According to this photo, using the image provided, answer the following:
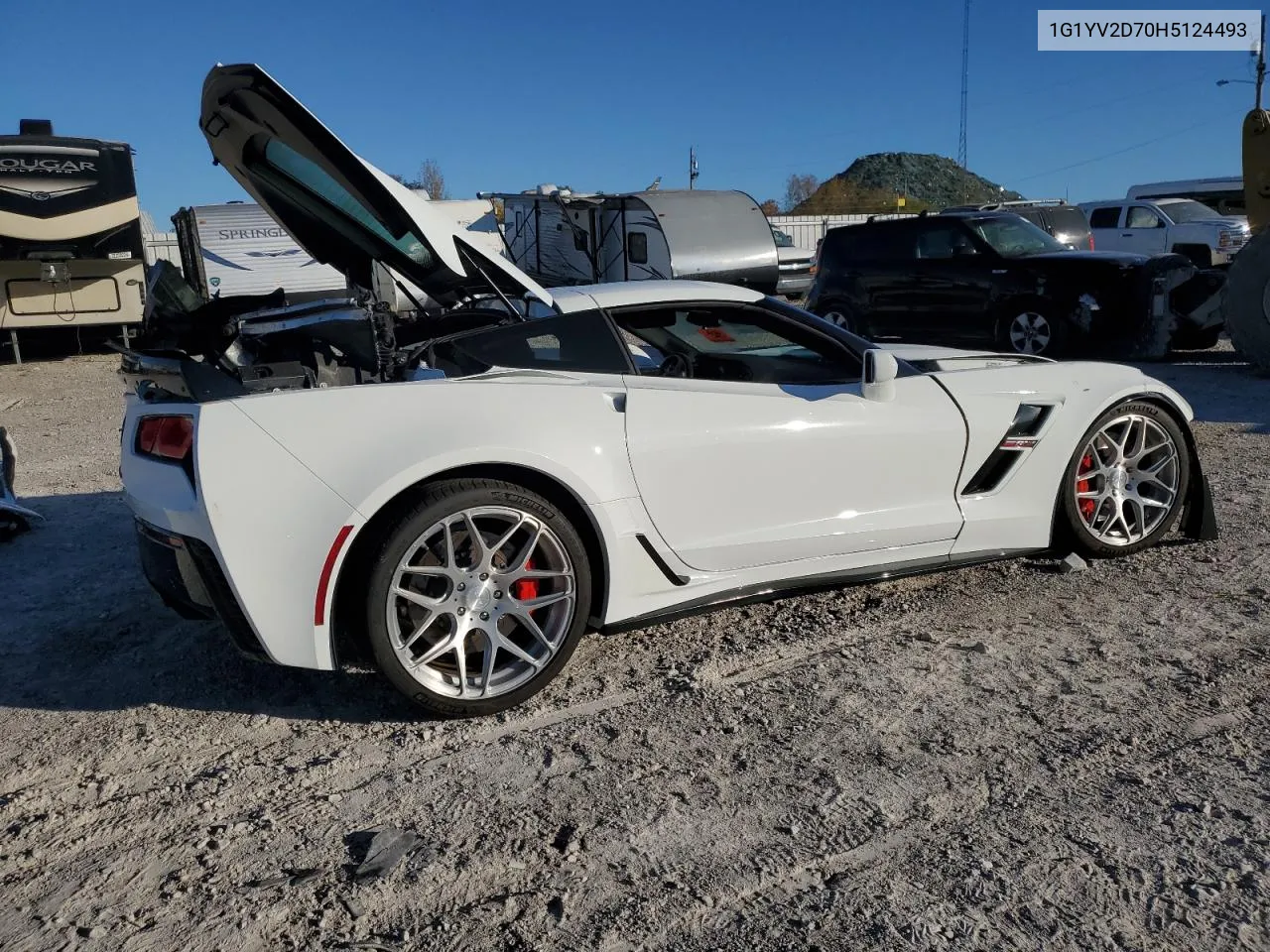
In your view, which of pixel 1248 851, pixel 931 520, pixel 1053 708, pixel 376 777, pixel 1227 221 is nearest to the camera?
pixel 1248 851

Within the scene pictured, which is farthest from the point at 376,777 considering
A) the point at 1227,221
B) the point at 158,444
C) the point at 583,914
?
the point at 1227,221

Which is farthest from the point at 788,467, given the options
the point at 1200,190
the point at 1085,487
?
the point at 1200,190

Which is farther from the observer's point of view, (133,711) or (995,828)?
(133,711)

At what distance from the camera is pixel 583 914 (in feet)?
7.56

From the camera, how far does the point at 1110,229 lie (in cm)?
2020

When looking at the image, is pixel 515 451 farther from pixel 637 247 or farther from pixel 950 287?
pixel 637 247

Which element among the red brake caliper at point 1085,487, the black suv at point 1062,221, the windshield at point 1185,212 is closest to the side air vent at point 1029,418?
the red brake caliper at point 1085,487

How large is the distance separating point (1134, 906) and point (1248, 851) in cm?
39

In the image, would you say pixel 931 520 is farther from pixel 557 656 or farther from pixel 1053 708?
pixel 557 656

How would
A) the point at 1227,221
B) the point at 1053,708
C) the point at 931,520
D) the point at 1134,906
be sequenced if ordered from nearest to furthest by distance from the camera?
1. the point at 1134,906
2. the point at 1053,708
3. the point at 931,520
4. the point at 1227,221

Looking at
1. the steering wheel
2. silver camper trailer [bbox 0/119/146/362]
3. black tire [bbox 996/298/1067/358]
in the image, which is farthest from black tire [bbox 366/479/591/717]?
silver camper trailer [bbox 0/119/146/362]

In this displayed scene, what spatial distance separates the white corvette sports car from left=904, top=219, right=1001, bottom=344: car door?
23.3 feet

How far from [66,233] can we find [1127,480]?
13141 mm

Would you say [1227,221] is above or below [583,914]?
above
